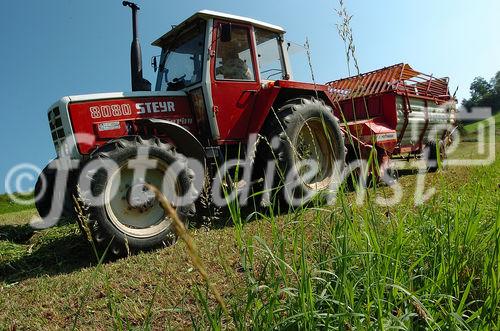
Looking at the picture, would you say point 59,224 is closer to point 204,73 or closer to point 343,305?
point 204,73

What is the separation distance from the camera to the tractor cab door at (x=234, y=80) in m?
4.38

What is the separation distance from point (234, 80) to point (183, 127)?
0.90 metres

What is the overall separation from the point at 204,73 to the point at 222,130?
662mm

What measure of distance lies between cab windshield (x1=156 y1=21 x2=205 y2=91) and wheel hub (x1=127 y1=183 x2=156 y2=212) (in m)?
1.53

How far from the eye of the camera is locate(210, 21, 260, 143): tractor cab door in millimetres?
4379

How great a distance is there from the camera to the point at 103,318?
2.12 meters

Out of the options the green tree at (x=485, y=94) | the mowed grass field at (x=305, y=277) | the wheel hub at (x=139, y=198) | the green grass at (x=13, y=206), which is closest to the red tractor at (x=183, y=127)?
the wheel hub at (x=139, y=198)

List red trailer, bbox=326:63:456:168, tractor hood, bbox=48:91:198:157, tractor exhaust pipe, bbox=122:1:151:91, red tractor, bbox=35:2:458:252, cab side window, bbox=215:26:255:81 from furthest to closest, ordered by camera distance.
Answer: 1. red trailer, bbox=326:63:456:168
2. tractor exhaust pipe, bbox=122:1:151:91
3. cab side window, bbox=215:26:255:81
4. tractor hood, bbox=48:91:198:157
5. red tractor, bbox=35:2:458:252

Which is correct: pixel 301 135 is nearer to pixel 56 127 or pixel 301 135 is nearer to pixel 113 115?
pixel 113 115

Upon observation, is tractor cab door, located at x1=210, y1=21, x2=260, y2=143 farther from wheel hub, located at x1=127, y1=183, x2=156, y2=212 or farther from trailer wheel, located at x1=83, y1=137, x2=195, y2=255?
wheel hub, located at x1=127, y1=183, x2=156, y2=212

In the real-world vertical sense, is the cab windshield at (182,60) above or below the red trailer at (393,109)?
above

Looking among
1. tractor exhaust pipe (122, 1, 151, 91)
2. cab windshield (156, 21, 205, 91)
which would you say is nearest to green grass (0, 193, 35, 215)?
tractor exhaust pipe (122, 1, 151, 91)

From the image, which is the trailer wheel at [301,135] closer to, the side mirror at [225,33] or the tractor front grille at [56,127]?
the side mirror at [225,33]

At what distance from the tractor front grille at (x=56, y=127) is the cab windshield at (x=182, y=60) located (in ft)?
4.36
